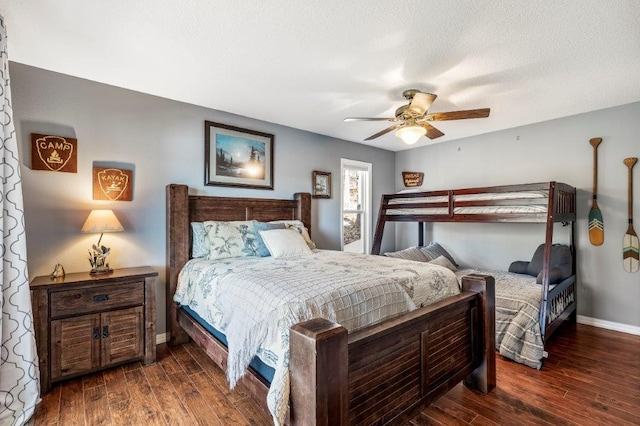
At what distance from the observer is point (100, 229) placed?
2482mm

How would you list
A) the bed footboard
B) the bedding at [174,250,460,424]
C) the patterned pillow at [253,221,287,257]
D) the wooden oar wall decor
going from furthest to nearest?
the wooden oar wall decor, the patterned pillow at [253,221,287,257], the bedding at [174,250,460,424], the bed footboard

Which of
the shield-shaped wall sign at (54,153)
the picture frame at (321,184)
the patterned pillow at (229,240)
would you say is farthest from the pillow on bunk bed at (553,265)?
the shield-shaped wall sign at (54,153)

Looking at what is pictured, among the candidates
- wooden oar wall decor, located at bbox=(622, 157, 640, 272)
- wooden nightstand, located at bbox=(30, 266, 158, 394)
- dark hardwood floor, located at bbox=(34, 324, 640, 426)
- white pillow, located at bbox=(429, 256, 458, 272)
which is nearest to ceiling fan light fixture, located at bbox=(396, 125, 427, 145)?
white pillow, located at bbox=(429, 256, 458, 272)

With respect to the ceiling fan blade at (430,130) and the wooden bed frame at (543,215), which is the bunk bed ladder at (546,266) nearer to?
the wooden bed frame at (543,215)

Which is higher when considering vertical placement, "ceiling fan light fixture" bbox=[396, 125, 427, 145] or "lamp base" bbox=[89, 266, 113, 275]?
"ceiling fan light fixture" bbox=[396, 125, 427, 145]

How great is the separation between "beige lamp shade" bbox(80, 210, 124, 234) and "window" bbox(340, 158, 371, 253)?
315 cm

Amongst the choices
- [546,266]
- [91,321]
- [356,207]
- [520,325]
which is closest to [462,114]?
[546,266]

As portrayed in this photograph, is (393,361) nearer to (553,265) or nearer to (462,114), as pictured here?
(462,114)

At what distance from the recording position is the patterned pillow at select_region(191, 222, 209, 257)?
300cm

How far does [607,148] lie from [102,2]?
491 centimetres

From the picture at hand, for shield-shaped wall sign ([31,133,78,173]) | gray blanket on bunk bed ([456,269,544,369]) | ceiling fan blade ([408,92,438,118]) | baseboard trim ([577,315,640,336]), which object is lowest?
baseboard trim ([577,315,640,336])

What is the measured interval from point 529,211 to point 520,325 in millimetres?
1171

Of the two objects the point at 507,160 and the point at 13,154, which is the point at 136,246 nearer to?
the point at 13,154

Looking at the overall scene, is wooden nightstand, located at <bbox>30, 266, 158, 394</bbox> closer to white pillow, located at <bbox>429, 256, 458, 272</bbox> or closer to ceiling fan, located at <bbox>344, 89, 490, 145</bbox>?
ceiling fan, located at <bbox>344, 89, 490, 145</bbox>
